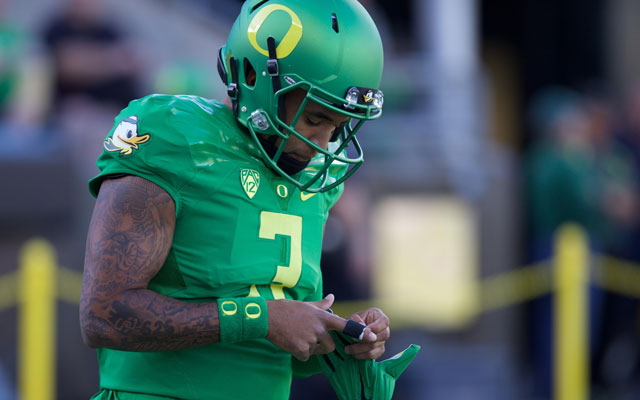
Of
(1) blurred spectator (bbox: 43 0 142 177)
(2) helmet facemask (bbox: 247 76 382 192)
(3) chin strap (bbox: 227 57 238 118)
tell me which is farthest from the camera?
(1) blurred spectator (bbox: 43 0 142 177)

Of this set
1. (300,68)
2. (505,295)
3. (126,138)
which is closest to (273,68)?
(300,68)

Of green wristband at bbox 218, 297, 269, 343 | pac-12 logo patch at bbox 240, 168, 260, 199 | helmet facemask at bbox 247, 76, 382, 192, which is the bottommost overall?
green wristband at bbox 218, 297, 269, 343

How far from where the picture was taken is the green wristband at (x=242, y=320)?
2.16 meters

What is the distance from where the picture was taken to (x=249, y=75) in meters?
2.41

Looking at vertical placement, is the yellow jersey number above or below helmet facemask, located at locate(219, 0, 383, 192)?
below

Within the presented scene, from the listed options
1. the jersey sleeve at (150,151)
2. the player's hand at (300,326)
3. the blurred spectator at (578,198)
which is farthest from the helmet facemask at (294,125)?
the blurred spectator at (578,198)

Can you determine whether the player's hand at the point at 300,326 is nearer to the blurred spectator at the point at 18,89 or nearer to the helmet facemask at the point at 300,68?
the helmet facemask at the point at 300,68

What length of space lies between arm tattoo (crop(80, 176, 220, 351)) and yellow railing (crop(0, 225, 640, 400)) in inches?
125

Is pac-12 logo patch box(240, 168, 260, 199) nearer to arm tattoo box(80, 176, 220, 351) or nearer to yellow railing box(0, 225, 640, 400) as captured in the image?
arm tattoo box(80, 176, 220, 351)

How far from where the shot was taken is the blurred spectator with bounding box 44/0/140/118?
675cm

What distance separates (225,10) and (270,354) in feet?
23.4

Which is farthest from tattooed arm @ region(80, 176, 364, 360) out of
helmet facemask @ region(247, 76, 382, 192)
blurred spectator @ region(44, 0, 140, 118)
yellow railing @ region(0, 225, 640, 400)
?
blurred spectator @ region(44, 0, 140, 118)

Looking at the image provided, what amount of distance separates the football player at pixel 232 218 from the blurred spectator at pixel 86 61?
4.57 m

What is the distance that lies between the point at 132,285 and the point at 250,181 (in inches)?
15.9
